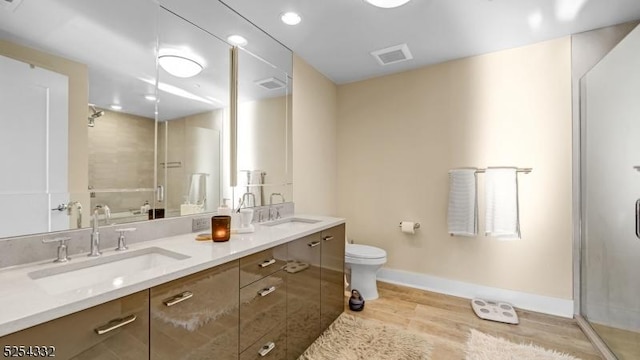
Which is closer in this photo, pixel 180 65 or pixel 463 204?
pixel 180 65

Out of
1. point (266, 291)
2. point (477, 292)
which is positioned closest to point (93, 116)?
point (266, 291)

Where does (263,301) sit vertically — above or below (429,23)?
below

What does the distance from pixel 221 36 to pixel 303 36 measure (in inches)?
27.4

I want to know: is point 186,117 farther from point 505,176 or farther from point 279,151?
→ point 505,176

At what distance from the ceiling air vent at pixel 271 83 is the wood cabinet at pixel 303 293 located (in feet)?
4.43

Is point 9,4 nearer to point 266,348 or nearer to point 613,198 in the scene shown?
point 266,348

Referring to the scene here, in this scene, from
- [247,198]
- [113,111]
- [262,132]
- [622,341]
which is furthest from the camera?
[262,132]

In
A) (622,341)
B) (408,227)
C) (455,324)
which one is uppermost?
(408,227)

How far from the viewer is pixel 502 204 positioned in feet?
7.88

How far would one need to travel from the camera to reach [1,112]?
1030 mm

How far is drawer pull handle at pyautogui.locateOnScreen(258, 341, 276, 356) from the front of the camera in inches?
54.0

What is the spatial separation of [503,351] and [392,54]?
2.55 m

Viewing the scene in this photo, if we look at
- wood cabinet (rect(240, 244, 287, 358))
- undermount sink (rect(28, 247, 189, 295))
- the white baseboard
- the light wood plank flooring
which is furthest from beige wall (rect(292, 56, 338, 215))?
the light wood plank flooring

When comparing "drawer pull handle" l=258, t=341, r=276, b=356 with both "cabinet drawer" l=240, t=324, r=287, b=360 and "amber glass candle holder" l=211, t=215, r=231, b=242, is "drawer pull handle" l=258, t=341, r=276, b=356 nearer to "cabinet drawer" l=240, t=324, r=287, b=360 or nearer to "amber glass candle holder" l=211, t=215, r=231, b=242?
"cabinet drawer" l=240, t=324, r=287, b=360
